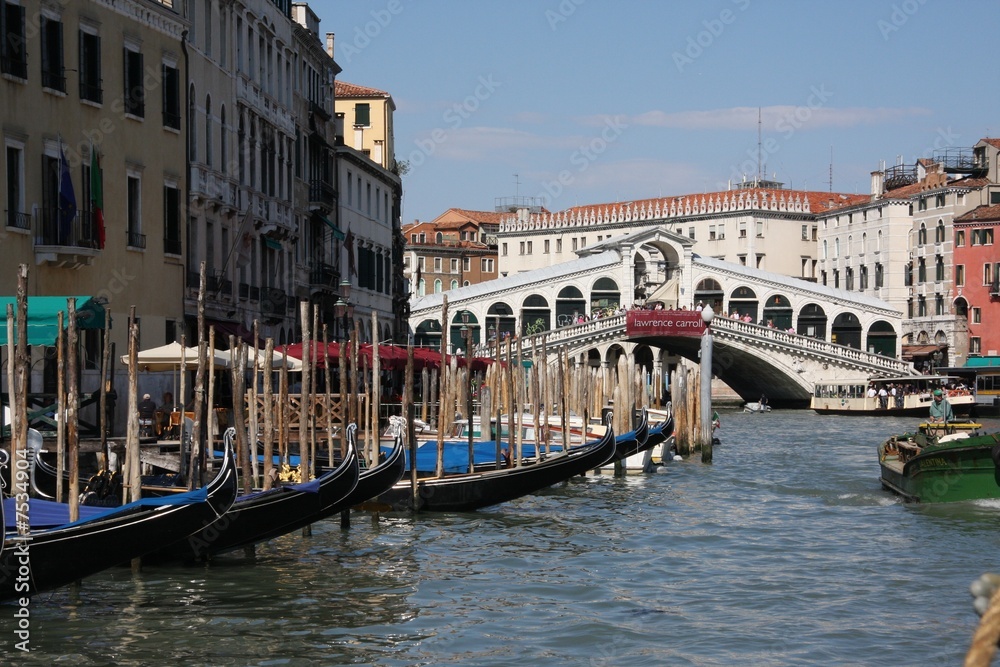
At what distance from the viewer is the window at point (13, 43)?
1424cm

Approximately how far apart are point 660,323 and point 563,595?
31944mm

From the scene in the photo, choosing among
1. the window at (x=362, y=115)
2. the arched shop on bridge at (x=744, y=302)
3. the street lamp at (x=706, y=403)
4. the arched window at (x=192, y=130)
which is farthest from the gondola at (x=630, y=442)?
the arched shop on bridge at (x=744, y=302)

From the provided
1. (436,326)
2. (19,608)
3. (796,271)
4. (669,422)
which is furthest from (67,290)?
(796,271)

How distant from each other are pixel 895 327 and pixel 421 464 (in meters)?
35.3

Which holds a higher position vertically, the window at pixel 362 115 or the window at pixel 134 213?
the window at pixel 362 115

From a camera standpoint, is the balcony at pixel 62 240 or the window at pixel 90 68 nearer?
the balcony at pixel 62 240

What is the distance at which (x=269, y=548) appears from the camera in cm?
1208

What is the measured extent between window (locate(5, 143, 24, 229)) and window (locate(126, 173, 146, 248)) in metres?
2.52

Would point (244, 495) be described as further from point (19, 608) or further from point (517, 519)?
point (517, 519)

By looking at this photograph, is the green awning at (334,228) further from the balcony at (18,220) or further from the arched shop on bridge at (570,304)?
the arched shop on bridge at (570,304)

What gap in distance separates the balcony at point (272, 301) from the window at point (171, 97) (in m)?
4.82

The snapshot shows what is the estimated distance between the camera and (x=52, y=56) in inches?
603

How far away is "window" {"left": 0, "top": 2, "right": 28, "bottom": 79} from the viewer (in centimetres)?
1424

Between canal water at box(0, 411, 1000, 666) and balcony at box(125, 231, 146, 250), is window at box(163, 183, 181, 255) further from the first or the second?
canal water at box(0, 411, 1000, 666)
